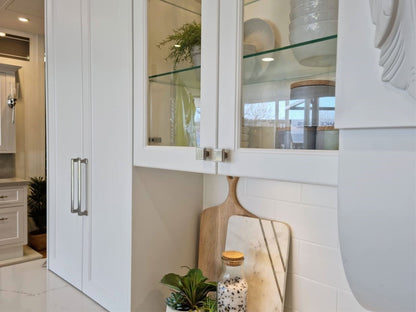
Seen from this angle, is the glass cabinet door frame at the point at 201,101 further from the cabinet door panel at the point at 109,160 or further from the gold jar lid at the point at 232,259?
the gold jar lid at the point at 232,259

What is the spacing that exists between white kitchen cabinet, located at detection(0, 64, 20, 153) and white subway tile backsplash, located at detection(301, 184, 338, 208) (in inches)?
131

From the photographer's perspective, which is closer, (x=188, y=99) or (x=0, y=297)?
(x=188, y=99)

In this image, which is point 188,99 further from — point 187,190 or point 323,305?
point 323,305

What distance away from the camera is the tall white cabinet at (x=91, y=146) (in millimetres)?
1210

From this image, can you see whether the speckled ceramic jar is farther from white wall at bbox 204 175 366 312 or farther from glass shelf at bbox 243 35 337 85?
glass shelf at bbox 243 35 337 85

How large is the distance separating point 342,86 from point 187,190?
3.17ft

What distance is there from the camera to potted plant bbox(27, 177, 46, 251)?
3.44 metres

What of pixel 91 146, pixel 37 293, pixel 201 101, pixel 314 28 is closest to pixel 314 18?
pixel 314 28

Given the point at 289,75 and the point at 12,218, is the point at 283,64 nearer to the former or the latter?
the point at 289,75

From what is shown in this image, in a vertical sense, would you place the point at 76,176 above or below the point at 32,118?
below

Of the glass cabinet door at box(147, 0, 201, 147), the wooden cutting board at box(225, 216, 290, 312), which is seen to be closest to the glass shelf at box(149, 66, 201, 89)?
the glass cabinet door at box(147, 0, 201, 147)

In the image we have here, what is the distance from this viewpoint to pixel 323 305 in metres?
1.02

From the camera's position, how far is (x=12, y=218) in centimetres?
300

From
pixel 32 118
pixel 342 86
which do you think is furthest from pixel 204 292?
pixel 32 118
